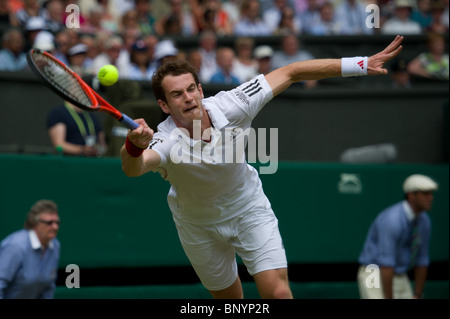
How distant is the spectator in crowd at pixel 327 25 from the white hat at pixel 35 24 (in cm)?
407

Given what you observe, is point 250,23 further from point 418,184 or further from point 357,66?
point 357,66

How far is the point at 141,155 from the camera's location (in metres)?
4.28

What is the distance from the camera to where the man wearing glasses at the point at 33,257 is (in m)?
6.41

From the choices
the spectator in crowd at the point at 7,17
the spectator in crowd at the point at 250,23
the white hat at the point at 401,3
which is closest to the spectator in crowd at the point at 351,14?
the white hat at the point at 401,3

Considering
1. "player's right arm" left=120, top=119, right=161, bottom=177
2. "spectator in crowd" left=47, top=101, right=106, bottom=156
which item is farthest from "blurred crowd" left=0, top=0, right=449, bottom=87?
"player's right arm" left=120, top=119, right=161, bottom=177

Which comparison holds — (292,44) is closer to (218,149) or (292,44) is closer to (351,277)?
(351,277)

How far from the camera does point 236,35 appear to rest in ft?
35.2

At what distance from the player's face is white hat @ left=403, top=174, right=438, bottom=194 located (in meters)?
3.90

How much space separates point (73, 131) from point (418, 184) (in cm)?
374

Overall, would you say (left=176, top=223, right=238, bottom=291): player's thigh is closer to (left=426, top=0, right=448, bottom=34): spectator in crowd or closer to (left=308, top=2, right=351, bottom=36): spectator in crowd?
(left=308, top=2, right=351, bottom=36): spectator in crowd

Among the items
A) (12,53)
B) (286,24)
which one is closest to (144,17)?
(286,24)

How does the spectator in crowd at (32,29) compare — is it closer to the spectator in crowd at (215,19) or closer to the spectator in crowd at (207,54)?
the spectator in crowd at (207,54)

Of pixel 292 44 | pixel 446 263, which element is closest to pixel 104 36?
pixel 292 44
